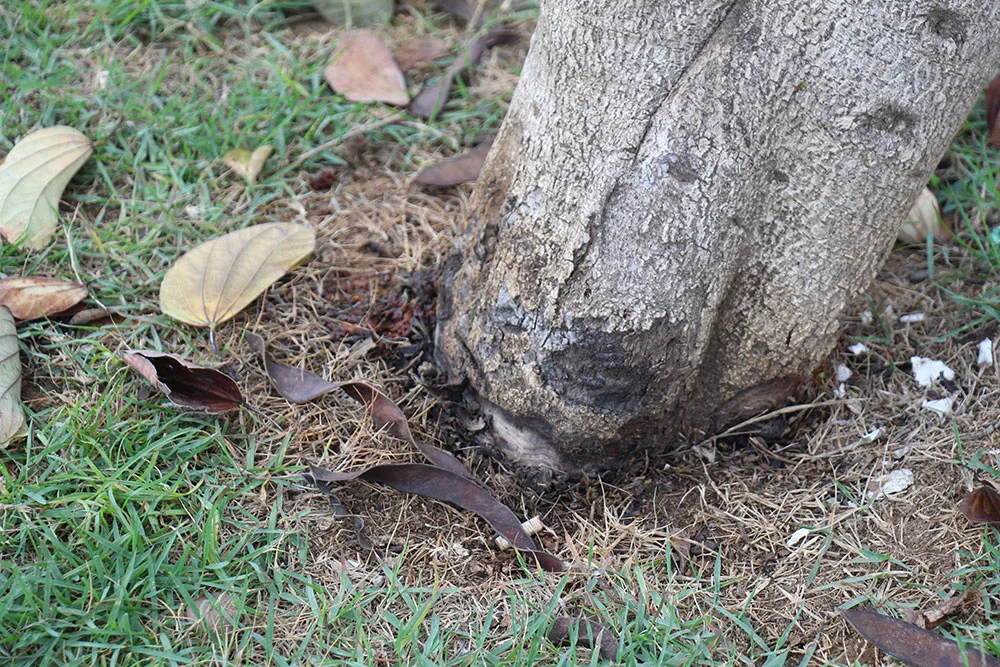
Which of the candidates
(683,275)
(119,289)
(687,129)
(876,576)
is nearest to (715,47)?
(687,129)

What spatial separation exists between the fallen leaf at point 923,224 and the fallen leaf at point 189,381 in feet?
6.06

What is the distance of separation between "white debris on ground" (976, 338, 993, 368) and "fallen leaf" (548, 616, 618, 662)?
45.3 inches

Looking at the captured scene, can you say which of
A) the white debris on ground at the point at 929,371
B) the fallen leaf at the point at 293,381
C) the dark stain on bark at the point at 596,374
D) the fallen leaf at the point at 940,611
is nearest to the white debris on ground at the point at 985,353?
the white debris on ground at the point at 929,371

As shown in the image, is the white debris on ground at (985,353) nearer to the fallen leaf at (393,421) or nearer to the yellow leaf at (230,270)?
the fallen leaf at (393,421)

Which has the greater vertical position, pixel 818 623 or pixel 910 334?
pixel 910 334

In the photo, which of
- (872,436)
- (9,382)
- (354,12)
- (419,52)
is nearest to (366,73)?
(419,52)

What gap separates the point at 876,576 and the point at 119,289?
74.1 inches

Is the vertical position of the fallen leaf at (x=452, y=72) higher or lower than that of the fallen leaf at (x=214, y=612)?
higher

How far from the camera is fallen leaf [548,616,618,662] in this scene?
65.8 inches

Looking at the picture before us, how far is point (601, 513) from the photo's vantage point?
198 cm

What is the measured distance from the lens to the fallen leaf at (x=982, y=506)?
1.78 m

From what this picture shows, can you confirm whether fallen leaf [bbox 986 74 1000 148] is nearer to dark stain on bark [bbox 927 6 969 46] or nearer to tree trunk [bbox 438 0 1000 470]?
tree trunk [bbox 438 0 1000 470]

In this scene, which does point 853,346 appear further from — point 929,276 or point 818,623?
point 818,623

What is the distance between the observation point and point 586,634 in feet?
5.56
